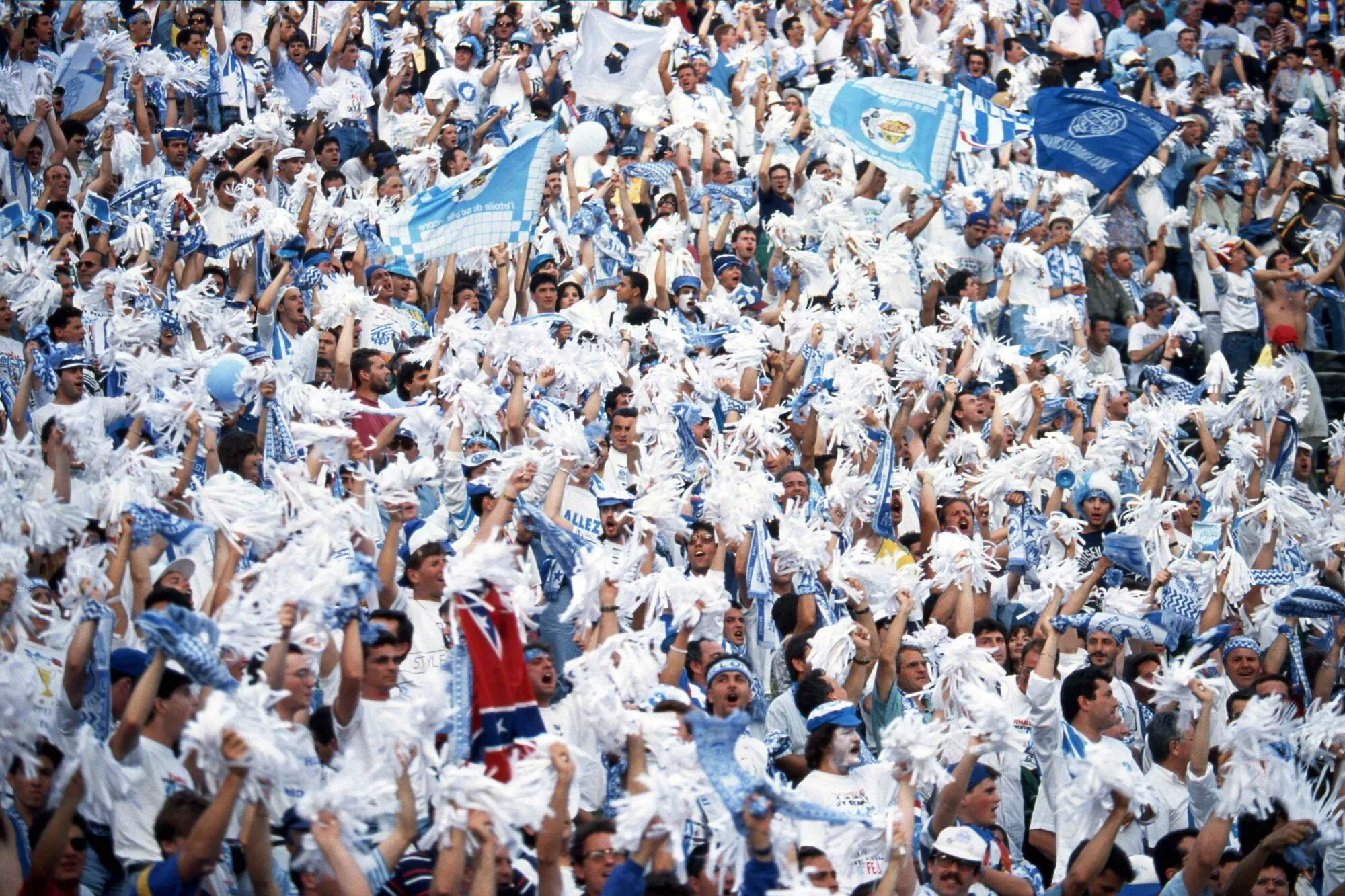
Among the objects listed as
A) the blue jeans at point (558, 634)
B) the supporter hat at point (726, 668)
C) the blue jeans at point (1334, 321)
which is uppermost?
the supporter hat at point (726, 668)

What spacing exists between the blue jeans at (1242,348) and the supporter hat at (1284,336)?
17.1 inches

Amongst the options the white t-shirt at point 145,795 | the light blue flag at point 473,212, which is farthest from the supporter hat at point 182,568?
the light blue flag at point 473,212

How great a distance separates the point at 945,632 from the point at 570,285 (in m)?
4.40

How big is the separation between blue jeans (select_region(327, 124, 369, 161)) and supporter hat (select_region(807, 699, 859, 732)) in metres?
7.93

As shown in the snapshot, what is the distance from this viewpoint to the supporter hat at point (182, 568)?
23.2 ft

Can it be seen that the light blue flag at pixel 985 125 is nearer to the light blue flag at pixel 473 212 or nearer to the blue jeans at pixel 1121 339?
the blue jeans at pixel 1121 339

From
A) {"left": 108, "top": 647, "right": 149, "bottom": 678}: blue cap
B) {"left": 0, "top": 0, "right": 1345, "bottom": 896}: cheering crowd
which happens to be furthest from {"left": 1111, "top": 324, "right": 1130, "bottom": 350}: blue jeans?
{"left": 108, "top": 647, "right": 149, "bottom": 678}: blue cap

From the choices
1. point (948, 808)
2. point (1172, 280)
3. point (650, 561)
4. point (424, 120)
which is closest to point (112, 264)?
point (424, 120)

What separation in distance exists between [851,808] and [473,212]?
598 cm

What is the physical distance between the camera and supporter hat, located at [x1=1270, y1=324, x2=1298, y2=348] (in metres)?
14.4

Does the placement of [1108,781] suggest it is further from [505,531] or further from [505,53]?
[505,53]

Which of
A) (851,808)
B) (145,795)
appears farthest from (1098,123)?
(145,795)

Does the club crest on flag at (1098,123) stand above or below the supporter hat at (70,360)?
below

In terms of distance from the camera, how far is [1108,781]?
6.64m
